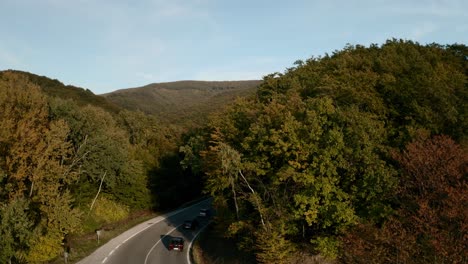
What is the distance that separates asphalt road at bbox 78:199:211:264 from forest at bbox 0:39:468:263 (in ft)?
13.7

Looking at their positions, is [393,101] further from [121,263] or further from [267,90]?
[121,263]

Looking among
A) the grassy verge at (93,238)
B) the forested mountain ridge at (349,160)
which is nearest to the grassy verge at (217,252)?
the forested mountain ridge at (349,160)

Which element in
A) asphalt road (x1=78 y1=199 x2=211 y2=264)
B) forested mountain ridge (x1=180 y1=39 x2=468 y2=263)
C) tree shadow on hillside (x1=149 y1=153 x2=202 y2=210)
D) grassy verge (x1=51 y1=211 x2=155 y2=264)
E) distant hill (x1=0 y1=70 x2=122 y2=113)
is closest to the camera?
forested mountain ridge (x1=180 y1=39 x2=468 y2=263)

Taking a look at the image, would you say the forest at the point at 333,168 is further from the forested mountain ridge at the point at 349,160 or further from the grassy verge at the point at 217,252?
the grassy verge at the point at 217,252

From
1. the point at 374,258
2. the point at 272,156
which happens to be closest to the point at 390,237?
the point at 374,258

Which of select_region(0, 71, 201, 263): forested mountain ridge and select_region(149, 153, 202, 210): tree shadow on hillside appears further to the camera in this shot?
select_region(149, 153, 202, 210): tree shadow on hillside

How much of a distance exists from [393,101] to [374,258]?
1478cm

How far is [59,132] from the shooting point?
3362 cm

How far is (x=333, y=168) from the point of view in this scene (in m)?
24.4

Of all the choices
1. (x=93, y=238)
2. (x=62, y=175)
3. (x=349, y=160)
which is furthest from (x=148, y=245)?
(x=349, y=160)

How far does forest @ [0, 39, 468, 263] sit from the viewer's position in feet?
64.1

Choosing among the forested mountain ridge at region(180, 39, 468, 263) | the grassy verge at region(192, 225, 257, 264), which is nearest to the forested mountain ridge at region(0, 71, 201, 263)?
the grassy verge at region(192, 225, 257, 264)

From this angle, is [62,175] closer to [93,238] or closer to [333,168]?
[93,238]

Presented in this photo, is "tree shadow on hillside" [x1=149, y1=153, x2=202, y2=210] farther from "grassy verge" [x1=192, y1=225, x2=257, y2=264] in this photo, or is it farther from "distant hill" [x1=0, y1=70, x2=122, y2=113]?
"distant hill" [x1=0, y1=70, x2=122, y2=113]
